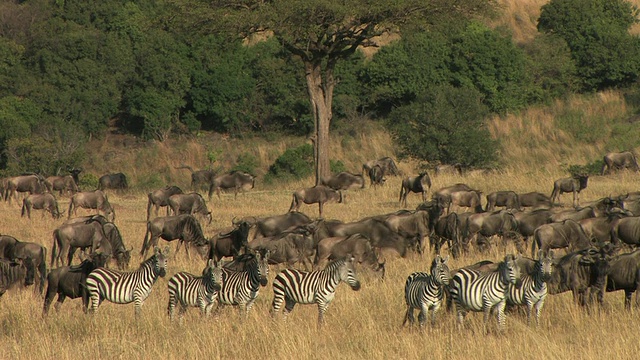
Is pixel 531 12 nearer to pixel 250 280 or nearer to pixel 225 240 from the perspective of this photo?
pixel 225 240

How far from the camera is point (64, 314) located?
1310cm

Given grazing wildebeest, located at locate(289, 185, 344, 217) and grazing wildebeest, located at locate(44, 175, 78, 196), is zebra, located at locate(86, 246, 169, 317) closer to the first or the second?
grazing wildebeest, located at locate(289, 185, 344, 217)

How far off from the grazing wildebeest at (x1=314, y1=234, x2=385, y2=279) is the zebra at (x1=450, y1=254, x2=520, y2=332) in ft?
13.3

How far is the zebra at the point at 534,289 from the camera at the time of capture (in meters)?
11.3

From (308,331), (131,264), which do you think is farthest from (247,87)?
(308,331)

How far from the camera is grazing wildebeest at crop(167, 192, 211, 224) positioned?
81.5 feet

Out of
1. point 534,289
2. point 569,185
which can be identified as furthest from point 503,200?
point 534,289

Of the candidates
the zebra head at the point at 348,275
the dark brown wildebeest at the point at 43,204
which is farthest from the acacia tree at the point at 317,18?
the zebra head at the point at 348,275

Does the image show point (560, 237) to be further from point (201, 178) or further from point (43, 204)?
point (201, 178)

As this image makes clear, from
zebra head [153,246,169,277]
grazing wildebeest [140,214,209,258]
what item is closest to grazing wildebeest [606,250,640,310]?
zebra head [153,246,169,277]

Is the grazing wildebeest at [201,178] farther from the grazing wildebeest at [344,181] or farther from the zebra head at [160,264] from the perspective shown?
the zebra head at [160,264]

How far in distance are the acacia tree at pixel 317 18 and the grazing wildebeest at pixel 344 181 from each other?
2.36 m

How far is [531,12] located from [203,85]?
20.8 meters

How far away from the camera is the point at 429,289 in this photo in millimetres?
11391
